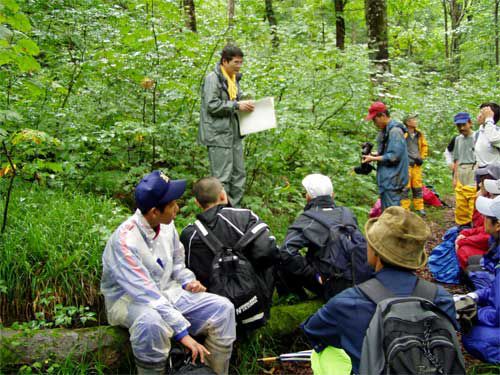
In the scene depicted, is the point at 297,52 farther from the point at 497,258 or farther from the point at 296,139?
the point at 497,258

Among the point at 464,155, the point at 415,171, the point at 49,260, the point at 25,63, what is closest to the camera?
the point at 25,63

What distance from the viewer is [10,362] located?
10.5 feet

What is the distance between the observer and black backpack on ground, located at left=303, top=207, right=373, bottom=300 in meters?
3.71

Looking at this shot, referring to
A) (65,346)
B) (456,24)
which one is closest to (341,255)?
(65,346)

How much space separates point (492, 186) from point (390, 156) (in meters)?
1.64

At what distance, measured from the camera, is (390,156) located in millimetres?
5992

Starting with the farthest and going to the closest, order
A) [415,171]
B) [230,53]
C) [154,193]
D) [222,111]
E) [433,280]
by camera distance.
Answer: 1. [415,171]
2. [433,280]
3. [222,111]
4. [230,53]
5. [154,193]

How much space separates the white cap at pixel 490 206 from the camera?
3.60 metres

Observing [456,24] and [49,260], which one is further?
[456,24]

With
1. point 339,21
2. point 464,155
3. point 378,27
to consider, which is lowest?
point 464,155

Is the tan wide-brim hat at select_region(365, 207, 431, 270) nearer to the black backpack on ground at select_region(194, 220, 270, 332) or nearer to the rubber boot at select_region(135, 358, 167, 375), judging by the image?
the black backpack on ground at select_region(194, 220, 270, 332)

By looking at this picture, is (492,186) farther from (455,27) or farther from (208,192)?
(455,27)

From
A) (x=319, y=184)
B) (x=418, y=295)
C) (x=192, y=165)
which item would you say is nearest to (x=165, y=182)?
(x=319, y=184)

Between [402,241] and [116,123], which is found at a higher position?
[116,123]
